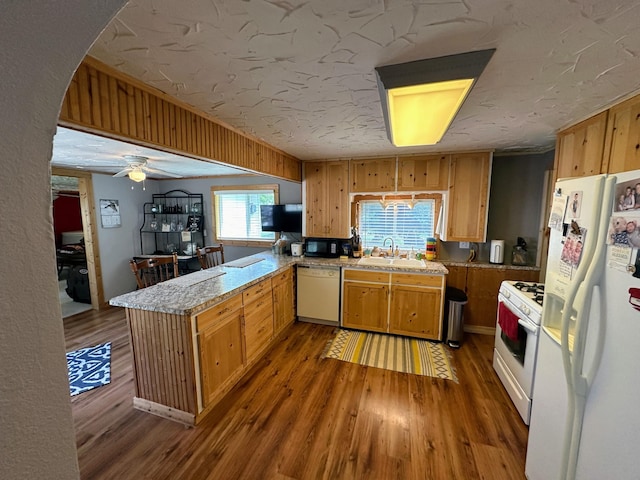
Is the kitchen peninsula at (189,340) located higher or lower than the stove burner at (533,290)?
lower

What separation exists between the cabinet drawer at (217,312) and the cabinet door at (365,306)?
152 centimetres

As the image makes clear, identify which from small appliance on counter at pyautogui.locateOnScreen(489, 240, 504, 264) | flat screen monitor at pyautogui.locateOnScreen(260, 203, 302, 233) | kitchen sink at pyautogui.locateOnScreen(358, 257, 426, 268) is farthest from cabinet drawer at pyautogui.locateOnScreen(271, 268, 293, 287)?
small appliance on counter at pyautogui.locateOnScreen(489, 240, 504, 264)

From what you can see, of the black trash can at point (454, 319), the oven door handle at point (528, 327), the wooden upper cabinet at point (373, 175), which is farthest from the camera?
the wooden upper cabinet at point (373, 175)

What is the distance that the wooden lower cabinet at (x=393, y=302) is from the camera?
10.4ft

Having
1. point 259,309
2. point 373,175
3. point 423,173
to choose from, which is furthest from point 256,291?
point 423,173

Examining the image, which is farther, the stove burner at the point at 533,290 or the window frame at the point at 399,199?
the window frame at the point at 399,199

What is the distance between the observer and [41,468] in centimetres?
46

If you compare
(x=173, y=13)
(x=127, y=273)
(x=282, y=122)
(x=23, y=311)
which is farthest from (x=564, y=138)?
(x=127, y=273)

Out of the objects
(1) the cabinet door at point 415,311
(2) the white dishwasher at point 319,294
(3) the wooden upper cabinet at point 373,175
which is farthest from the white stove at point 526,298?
(2) the white dishwasher at point 319,294

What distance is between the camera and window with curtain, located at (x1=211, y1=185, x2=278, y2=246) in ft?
14.9

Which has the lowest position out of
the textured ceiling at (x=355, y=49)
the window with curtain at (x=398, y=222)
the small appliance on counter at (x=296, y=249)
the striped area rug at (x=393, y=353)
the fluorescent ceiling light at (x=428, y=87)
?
the striped area rug at (x=393, y=353)

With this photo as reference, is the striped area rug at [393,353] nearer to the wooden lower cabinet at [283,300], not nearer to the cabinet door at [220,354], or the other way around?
the wooden lower cabinet at [283,300]

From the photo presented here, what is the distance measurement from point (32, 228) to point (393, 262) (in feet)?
11.1

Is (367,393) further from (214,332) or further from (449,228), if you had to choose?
(449,228)
